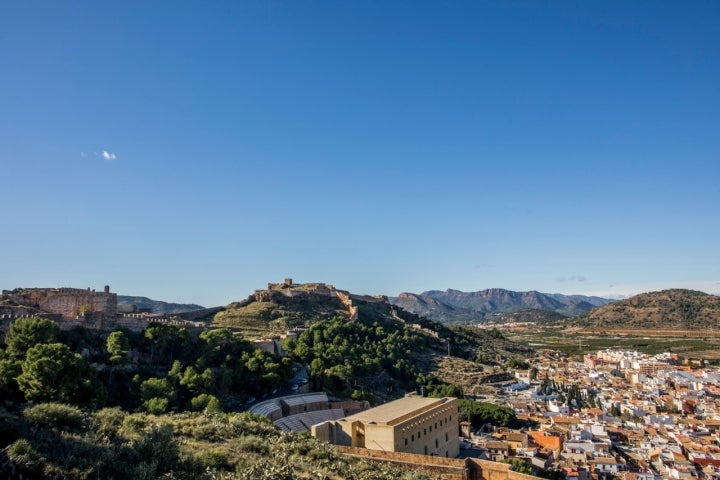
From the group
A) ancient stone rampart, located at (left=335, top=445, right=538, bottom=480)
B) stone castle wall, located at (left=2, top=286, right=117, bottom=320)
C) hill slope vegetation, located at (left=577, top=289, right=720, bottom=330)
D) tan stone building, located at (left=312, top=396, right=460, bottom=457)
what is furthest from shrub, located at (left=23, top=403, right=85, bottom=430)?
hill slope vegetation, located at (left=577, top=289, right=720, bottom=330)

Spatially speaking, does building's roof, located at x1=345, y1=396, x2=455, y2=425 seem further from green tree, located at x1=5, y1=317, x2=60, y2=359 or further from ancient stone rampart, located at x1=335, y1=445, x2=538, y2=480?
green tree, located at x1=5, y1=317, x2=60, y2=359

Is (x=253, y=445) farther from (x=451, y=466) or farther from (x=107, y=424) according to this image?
(x=451, y=466)

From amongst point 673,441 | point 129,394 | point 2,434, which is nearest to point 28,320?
point 129,394

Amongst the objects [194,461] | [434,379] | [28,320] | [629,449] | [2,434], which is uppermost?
[28,320]

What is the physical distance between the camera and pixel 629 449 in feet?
104

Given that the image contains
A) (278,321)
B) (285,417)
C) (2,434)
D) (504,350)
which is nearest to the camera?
(2,434)

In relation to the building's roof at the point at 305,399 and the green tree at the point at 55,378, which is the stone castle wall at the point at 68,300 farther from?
the building's roof at the point at 305,399

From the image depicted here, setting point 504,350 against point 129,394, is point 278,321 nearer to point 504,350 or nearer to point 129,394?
point 129,394

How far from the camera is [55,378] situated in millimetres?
18047

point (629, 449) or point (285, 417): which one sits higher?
point (285, 417)

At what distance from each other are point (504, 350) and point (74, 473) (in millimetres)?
74357

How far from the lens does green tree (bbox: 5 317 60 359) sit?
69.9ft

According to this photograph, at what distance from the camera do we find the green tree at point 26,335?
2131 centimetres

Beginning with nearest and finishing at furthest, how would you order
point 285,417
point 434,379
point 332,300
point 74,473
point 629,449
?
point 74,473
point 285,417
point 629,449
point 434,379
point 332,300
